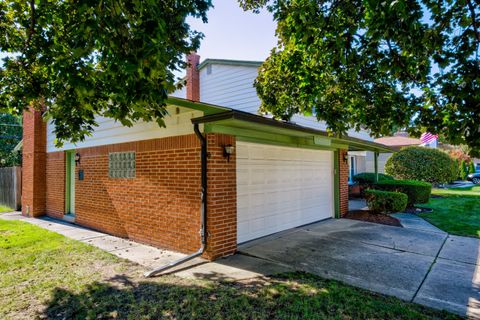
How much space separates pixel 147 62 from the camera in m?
3.29

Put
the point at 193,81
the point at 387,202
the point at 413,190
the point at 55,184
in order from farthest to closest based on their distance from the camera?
the point at 193,81
the point at 413,190
the point at 55,184
the point at 387,202

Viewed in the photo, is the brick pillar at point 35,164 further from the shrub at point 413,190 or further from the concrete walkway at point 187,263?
the shrub at point 413,190

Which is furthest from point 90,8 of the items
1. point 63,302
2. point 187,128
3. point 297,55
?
point 63,302

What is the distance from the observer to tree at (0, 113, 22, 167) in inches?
963

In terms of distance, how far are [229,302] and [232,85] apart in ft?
28.4

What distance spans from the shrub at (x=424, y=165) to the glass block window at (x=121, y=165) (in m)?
16.8

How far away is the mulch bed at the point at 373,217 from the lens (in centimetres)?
Result: 887

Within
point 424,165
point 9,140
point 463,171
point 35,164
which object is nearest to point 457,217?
point 424,165

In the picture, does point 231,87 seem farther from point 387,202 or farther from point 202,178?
point 387,202

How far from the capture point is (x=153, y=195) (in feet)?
21.5

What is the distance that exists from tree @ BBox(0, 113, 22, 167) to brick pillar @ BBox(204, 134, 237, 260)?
2607 centimetres

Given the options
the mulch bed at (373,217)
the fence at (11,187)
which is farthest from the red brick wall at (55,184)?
the mulch bed at (373,217)

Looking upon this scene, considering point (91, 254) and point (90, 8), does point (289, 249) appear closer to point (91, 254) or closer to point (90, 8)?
point (91, 254)

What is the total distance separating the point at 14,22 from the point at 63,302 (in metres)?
5.64
